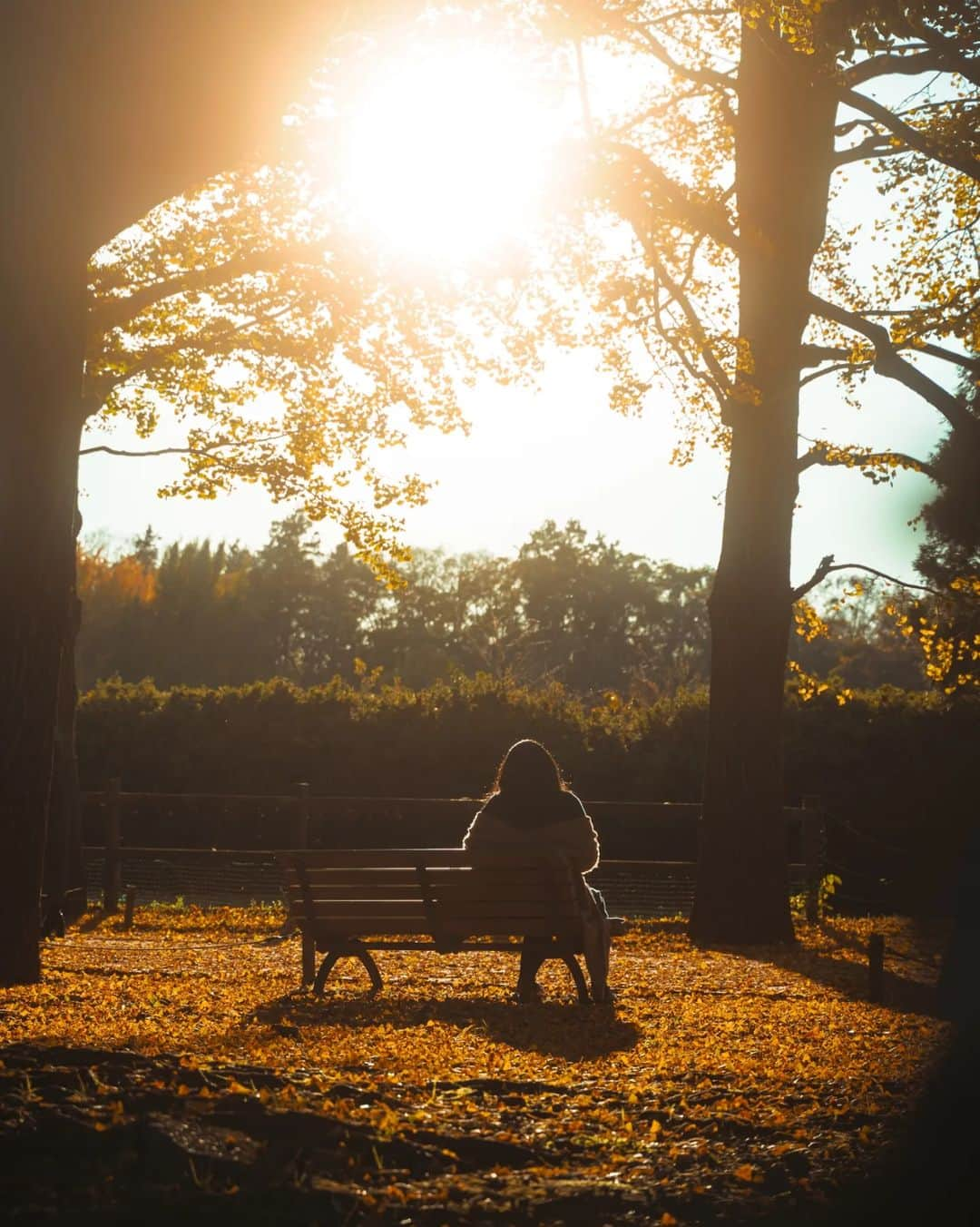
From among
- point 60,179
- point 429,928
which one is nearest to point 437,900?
point 429,928

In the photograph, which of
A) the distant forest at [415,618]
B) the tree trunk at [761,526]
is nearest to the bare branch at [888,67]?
the tree trunk at [761,526]

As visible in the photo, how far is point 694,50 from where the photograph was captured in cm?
1526

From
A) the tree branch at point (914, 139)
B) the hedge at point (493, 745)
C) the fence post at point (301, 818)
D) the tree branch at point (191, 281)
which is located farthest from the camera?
the hedge at point (493, 745)

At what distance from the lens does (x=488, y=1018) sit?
7.79 m

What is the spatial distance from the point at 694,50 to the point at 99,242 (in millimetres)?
8558

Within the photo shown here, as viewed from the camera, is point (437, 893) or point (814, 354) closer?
point (437, 893)

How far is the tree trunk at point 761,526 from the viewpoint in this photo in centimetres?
1401

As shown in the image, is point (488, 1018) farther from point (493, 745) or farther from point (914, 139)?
point (493, 745)

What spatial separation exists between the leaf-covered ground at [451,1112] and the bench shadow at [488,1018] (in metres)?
0.03

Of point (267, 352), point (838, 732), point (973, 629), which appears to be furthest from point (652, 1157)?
point (838, 732)

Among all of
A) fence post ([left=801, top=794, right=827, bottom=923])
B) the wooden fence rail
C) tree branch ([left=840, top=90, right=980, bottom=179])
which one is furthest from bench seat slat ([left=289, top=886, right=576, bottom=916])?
the wooden fence rail

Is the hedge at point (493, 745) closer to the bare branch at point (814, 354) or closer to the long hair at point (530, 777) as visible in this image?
the bare branch at point (814, 354)

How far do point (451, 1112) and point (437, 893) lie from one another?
4033mm

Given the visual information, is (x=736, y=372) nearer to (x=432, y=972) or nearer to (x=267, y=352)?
(x=432, y=972)
